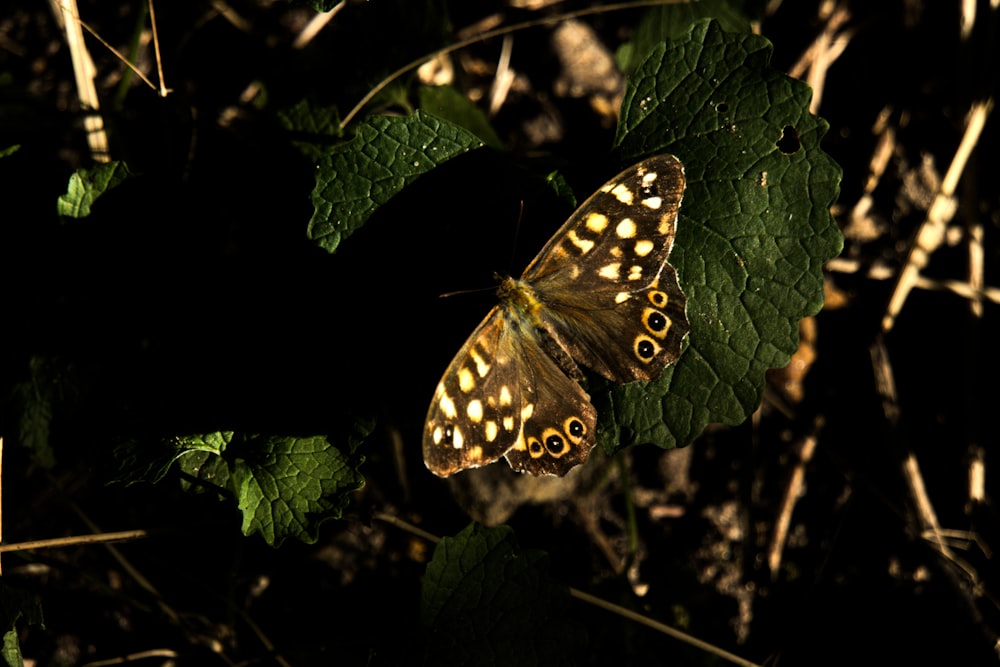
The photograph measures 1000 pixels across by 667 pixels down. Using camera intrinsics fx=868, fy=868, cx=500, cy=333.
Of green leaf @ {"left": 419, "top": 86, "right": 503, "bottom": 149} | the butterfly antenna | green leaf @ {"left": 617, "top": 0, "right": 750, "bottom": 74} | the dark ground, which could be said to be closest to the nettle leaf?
the dark ground

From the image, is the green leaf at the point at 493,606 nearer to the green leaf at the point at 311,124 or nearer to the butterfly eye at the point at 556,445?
the butterfly eye at the point at 556,445

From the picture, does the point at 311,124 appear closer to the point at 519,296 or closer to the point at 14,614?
the point at 519,296

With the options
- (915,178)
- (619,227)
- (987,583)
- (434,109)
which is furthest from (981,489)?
(434,109)

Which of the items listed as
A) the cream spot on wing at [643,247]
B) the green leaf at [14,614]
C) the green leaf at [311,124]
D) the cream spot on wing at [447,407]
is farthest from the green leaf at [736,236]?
the green leaf at [14,614]

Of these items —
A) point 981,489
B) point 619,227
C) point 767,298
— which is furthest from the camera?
point 981,489

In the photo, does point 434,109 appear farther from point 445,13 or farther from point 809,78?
point 809,78
